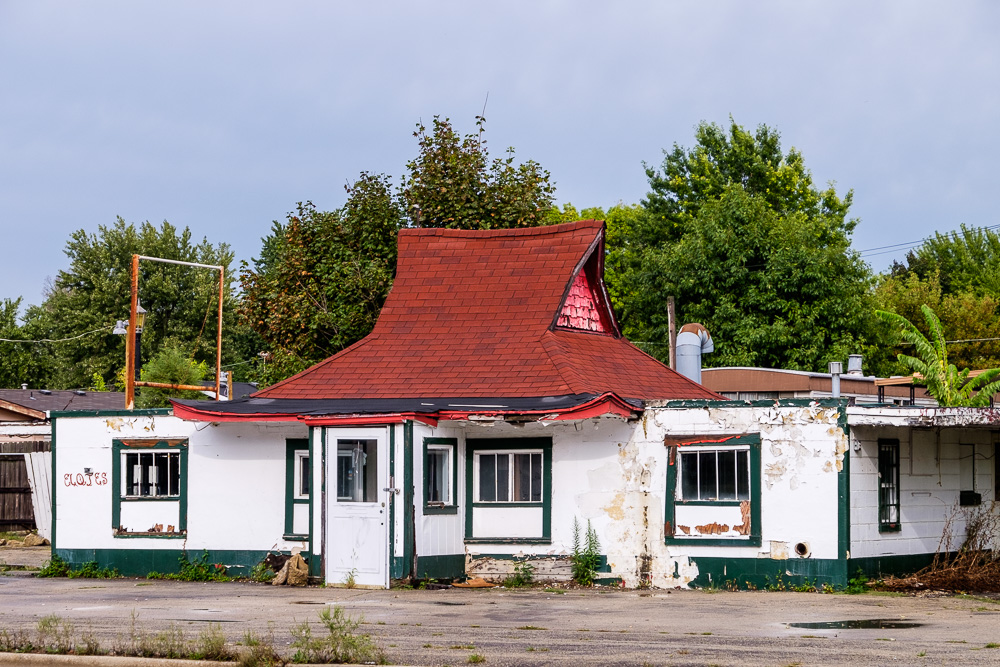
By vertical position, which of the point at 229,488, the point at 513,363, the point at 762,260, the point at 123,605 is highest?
the point at 762,260

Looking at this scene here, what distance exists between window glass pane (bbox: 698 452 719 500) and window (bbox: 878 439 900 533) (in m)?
2.46

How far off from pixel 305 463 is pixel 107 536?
3.87m

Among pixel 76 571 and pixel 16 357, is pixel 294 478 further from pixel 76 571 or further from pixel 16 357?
pixel 16 357

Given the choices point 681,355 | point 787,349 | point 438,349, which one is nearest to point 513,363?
point 438,349

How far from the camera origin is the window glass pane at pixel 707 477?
64.3 feet

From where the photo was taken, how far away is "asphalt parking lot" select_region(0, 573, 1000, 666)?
12.0m

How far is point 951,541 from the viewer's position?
2092 centimetres

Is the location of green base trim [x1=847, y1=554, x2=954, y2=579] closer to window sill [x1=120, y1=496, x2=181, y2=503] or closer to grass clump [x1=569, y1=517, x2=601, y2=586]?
grass clump [x1=569, y1=517, x2=601, y2=586]

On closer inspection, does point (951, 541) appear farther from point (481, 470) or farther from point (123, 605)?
point (123, 605)

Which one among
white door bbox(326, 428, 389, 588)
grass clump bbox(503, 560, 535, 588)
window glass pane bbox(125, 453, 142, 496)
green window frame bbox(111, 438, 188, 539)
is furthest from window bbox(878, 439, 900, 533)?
window glass pane bbox(125, 453, 142, 496)

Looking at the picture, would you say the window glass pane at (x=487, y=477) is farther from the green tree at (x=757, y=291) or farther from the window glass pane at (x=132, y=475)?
the green tree at (x=757, y=291)

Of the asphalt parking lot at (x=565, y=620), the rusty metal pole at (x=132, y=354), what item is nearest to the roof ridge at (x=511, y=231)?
the asphalt parking lot at (x=565, y=620)

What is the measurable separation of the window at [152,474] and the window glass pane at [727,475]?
903 centimetres

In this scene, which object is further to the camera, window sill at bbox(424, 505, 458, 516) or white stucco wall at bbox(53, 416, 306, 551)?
white stucco wall at bbox(53, 416, 306, 551)
